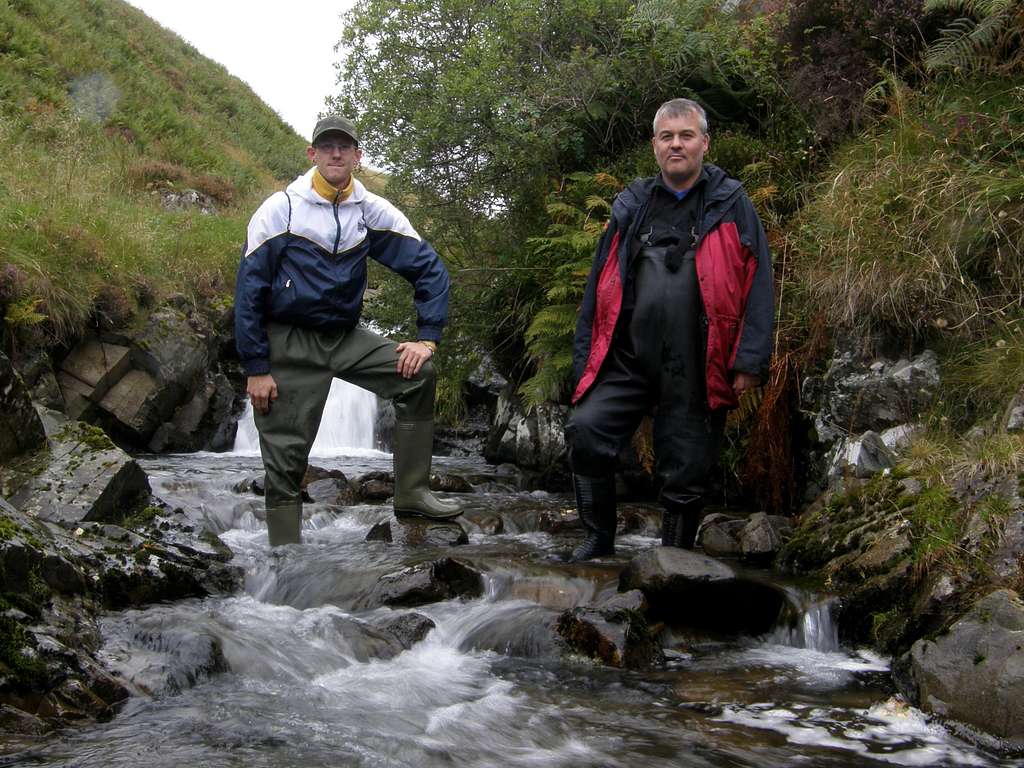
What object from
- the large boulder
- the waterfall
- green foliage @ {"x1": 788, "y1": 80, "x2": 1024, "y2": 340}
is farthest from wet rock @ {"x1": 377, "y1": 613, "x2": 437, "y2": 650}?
the waterfall

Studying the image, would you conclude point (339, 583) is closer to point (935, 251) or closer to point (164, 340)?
point (935, 251)

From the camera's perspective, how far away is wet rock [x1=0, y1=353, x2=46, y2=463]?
5.91m

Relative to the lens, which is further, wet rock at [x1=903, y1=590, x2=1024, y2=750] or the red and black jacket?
the red and black jacket

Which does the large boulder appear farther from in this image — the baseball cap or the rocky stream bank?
the baseball cap

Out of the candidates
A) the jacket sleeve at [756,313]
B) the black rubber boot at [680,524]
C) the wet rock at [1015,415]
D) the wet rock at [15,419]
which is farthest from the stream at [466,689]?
the wet rock at [15,419]

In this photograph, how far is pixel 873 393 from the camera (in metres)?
6.34

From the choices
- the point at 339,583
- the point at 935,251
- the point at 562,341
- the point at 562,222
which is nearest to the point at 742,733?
the point at 339,583

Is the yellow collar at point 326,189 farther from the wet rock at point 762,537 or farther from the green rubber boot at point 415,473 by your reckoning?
the wet rock at point 762,537

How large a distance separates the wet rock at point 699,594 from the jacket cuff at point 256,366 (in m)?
2.39

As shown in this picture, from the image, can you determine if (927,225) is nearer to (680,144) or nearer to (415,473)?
(680,144)

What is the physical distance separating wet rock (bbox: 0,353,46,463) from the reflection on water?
5.52 feet

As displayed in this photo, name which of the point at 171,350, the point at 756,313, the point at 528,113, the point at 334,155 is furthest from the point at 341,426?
the point at 756,313

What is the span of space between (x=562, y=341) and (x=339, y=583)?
381cm

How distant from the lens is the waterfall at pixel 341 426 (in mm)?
12094
